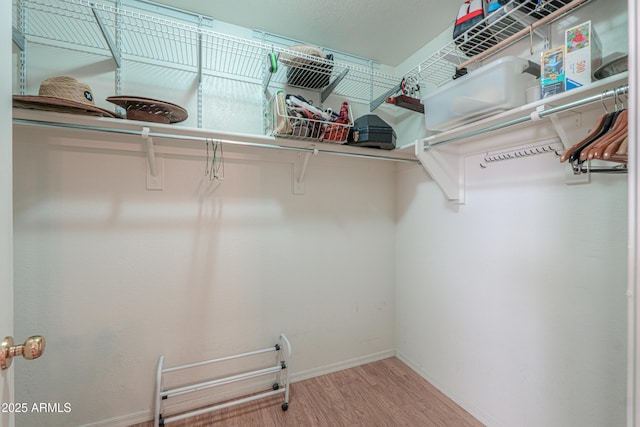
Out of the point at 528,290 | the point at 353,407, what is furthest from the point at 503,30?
the point at 353,407

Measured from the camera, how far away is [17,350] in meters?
0.64

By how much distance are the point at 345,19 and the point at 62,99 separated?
5.17 ft

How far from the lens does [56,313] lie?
56.1 inches

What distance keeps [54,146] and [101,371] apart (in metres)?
1.29

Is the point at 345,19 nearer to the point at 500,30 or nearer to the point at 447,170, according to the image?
the point at 500,30

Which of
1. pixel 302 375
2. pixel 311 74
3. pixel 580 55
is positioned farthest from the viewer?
pixel 302 375

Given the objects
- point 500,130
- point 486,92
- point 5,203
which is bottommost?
point 5,203

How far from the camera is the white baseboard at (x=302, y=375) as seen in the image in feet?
5.02

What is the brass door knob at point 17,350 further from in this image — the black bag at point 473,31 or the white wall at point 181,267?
the black bag at point 473,31

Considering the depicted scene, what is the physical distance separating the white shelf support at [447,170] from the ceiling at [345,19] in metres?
0.82

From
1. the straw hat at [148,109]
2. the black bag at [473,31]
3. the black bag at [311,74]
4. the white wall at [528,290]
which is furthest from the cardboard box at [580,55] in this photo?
the straw hat at [148,109]

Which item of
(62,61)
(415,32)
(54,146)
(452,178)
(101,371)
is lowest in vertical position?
(101,371)

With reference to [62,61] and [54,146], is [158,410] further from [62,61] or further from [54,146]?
[62,61]

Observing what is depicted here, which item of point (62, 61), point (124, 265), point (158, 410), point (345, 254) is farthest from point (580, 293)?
point (62, 61)
